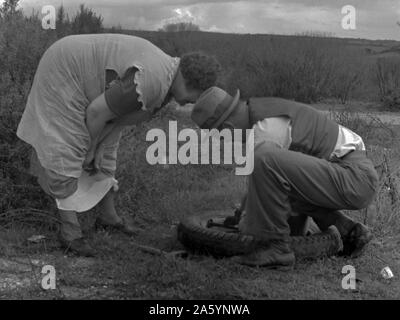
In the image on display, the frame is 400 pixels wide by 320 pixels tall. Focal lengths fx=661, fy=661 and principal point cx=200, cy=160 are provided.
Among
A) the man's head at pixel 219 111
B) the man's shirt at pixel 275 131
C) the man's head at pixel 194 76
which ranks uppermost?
the man's head at pixel 194 76

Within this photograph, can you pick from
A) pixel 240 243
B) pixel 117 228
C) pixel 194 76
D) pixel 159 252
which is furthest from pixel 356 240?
pixel 117 228

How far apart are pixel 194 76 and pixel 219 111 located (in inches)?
14.8

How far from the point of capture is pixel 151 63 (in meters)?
4.41

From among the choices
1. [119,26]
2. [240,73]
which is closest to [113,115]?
[119,26]

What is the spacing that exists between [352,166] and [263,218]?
0.69m

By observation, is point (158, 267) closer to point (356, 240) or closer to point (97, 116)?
point (97, 116)

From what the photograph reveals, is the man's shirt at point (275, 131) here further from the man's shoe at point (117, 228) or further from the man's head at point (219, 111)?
the man's shoe at point (117, 228)

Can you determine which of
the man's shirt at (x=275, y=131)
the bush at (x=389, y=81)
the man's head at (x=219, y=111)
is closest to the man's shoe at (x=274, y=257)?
the man's shirt at (x=275, y=131)

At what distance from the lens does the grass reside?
4082 mm

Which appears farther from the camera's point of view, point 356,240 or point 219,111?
point 356,240

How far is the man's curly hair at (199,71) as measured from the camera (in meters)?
4.37

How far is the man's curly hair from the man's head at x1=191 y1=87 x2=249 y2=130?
7.5 inches

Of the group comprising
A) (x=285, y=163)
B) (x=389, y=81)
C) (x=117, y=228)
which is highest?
(x=285, y=163)

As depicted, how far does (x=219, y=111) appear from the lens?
414 cm
